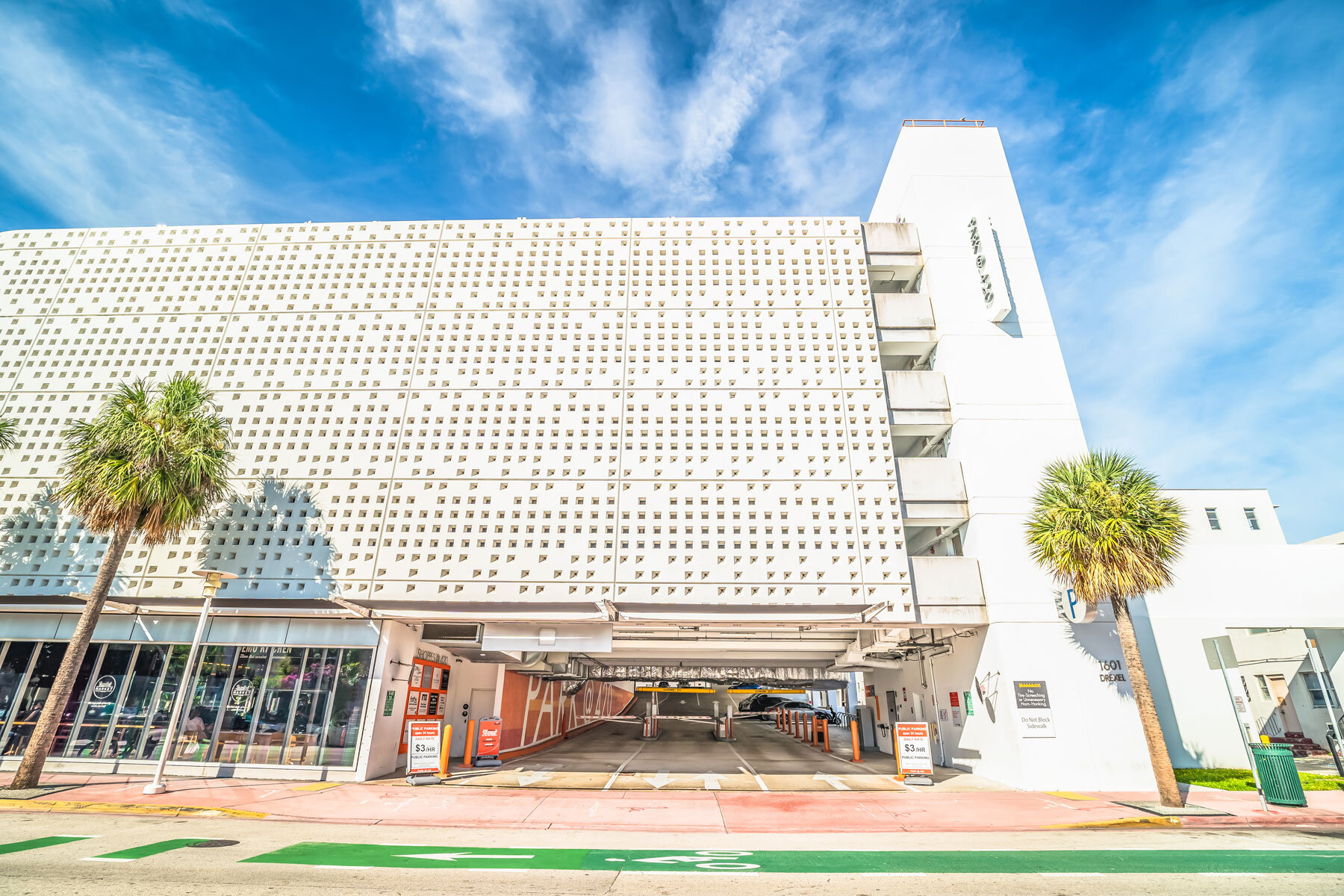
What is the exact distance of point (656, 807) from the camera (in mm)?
15031

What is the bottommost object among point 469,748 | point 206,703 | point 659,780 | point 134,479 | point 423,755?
point 659,780

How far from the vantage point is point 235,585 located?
2000cm

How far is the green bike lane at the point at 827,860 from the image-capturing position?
9680 mm

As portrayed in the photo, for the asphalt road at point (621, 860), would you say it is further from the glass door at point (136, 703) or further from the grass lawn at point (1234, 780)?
the glass door at point (136, 703)

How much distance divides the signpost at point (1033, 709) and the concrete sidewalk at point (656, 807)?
1.61 m

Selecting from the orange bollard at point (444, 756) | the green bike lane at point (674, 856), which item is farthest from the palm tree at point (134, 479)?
the orange bollard at point (444, 756)

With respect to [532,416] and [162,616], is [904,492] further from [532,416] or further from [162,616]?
[162,616]

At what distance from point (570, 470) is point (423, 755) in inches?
373

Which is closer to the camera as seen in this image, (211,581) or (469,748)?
(211,581)

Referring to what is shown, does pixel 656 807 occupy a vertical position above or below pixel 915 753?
below

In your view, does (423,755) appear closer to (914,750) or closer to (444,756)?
(444,756)

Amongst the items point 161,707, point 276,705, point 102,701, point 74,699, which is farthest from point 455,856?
point 74,699

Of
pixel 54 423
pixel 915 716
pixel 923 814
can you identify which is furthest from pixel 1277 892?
pixel 54 423

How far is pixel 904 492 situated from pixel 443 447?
51.4 ft
